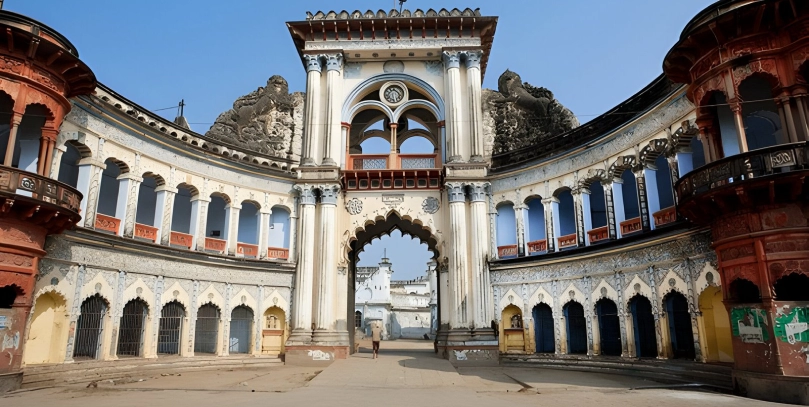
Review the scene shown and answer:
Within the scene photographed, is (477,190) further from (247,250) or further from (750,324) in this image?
(750,324)

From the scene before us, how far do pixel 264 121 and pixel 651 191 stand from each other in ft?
55.2

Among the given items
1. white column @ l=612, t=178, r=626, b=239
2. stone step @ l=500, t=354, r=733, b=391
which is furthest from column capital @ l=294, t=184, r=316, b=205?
white column @ l=612, t=178, r=626, b=239

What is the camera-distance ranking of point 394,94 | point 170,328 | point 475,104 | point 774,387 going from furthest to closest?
point 394,94 < point 475,104 < point 170,328 < point 774,387

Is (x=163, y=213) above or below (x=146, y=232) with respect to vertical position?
above

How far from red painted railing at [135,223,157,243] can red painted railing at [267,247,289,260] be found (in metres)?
4.76

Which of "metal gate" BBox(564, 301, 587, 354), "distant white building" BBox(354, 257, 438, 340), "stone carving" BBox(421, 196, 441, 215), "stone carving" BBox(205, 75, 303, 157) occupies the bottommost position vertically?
"metal gate" BBox(564, 301, 587, 354)

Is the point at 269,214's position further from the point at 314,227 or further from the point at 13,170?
the point at 13,170

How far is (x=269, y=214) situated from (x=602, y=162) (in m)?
13.6

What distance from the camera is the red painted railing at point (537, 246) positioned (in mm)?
21906

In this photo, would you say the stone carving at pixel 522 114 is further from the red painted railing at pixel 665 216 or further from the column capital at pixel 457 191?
the red painted railing at pixel 665 216

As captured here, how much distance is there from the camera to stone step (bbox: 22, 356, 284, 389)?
46.6 feet

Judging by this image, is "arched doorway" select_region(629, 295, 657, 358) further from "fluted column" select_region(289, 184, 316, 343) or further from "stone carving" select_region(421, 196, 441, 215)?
"fluted column" select_region(289, 184, 316, 343)

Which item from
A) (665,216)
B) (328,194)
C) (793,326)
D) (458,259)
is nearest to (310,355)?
(328,194)

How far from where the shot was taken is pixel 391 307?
57.7 meters
